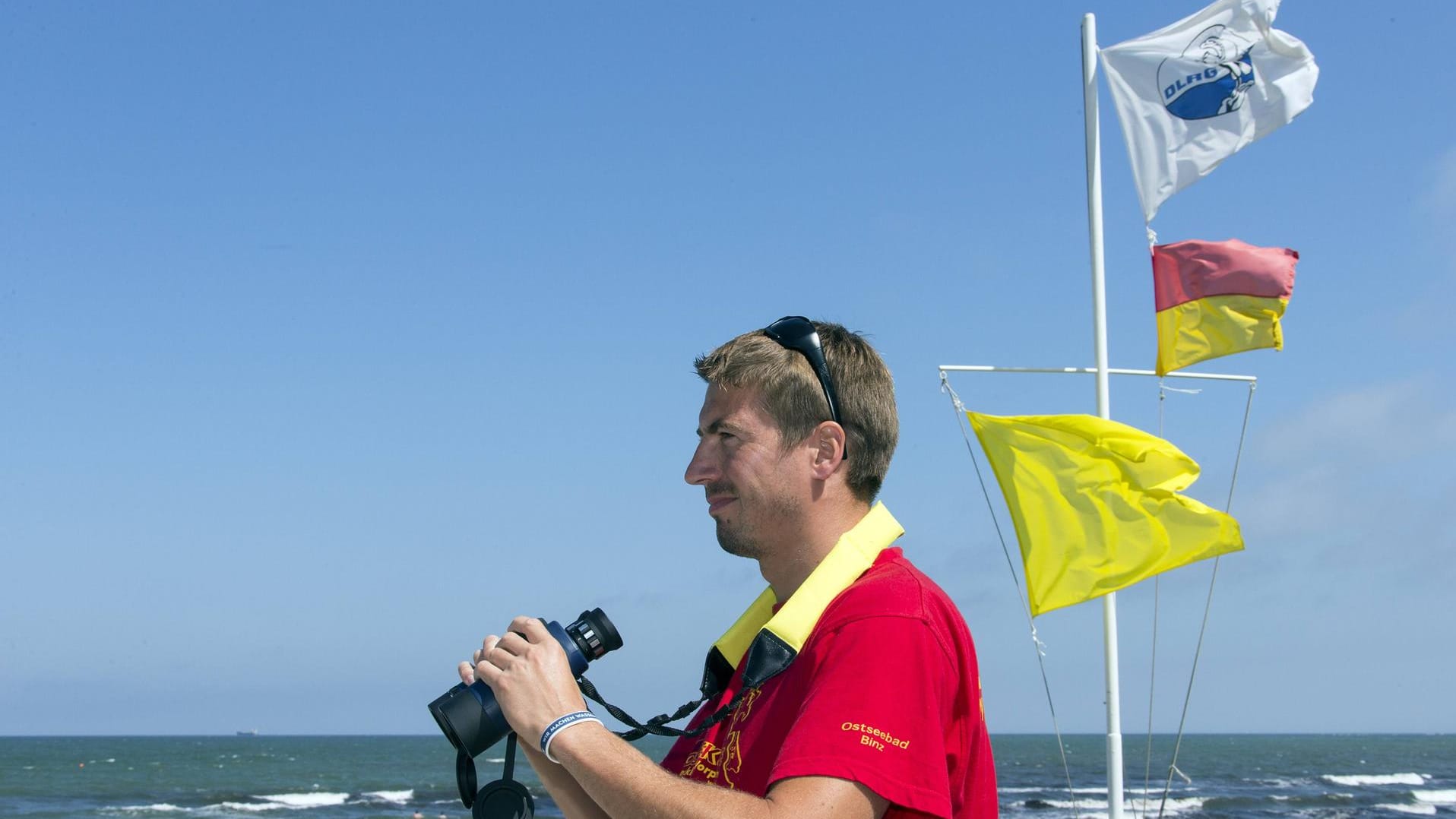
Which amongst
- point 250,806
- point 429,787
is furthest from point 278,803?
point 429,787

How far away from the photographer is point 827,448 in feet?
7.14

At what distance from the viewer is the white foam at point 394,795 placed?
3897 centimetres

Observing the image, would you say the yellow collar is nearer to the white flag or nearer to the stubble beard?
the stubble beard

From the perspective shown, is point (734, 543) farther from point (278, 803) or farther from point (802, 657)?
point (278, 803)

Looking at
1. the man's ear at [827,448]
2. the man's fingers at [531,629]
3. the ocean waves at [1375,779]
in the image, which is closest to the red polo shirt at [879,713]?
the man's ear at [827,448]

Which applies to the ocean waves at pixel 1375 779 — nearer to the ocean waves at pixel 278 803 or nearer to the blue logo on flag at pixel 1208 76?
the ocean waves at pixel 278 803

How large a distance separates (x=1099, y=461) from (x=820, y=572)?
6090mm

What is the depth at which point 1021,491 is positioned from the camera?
8.15m

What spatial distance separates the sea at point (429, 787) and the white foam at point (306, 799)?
6 cm

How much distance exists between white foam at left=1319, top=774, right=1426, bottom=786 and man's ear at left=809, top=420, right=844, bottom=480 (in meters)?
53.0

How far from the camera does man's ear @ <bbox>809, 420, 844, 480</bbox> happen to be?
7.11ft

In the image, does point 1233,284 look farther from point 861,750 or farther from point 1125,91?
point 861,750

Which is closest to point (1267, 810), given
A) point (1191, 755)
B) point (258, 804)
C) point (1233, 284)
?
point (258, 804)

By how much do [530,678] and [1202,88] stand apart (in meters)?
8.30
